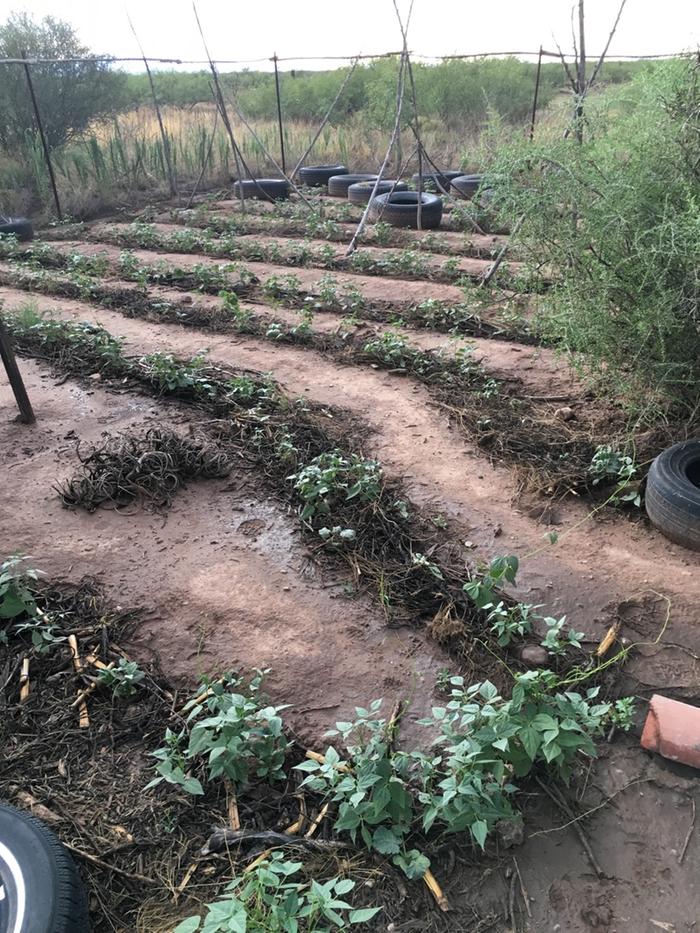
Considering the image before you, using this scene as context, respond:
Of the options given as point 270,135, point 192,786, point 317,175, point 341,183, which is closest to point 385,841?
point 192,786

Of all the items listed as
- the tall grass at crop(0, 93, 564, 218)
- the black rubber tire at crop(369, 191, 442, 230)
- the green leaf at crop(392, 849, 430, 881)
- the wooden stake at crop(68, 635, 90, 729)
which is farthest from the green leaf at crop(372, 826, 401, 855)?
the tall grass at crop(0, 93, 564, 218)

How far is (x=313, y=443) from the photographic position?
4.07 m

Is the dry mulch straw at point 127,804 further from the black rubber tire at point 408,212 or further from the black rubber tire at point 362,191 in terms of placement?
the black rubber tire at point 362,191

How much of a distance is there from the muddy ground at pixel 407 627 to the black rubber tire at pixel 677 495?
0.09 metres

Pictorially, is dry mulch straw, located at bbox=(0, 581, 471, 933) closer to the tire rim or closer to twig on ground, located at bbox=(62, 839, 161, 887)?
twig on ground, located at bbox=(62, 839, 161, 887)

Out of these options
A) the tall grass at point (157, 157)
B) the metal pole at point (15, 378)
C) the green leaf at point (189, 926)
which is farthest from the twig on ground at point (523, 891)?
the tall grass at point (157, 157)

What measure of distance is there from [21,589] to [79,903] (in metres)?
1.44

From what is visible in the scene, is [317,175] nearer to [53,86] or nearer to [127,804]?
[53,86]

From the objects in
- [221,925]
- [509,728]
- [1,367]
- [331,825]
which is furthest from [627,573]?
[1,367]

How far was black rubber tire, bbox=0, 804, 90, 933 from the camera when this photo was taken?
164 centimetres

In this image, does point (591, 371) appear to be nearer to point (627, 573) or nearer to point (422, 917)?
point (627, 573)

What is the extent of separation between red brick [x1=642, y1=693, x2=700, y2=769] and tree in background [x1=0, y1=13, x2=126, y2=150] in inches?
563

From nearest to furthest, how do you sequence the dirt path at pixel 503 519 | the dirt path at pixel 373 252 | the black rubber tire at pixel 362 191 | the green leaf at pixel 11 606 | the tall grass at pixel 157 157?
the green leaf at pixel 11 606 < the dirt path at pixel 503 519 < the dirt path at pixel 373 252 < the black rubber tire at pixel 362 191 < the tall grass at pixel 157 157

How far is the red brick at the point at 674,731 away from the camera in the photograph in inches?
86.4
